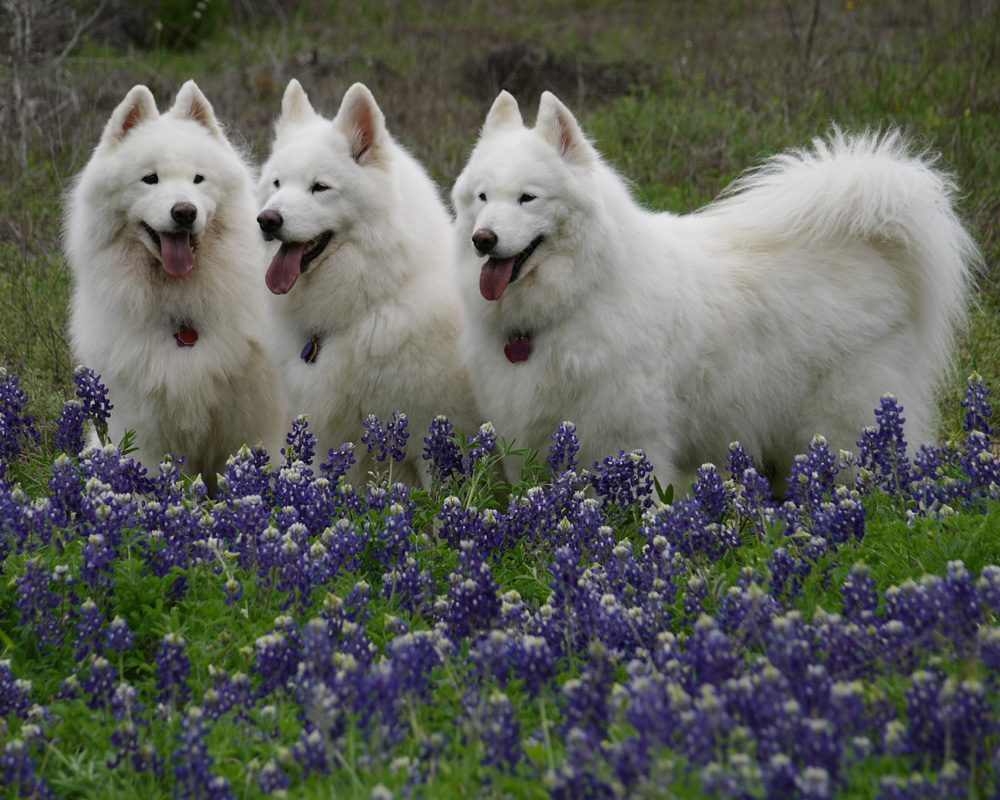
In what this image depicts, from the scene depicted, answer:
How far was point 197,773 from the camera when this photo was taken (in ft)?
6.19

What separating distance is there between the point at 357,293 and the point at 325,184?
1.64 ft

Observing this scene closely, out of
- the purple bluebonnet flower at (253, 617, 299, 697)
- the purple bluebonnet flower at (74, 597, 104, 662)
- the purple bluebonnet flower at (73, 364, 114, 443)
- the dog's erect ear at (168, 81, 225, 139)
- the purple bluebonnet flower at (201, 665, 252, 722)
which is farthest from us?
the dog's erect ear at (168, 81, 225, 139)

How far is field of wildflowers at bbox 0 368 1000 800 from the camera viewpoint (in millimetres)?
1743

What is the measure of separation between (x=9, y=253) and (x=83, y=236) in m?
3.13

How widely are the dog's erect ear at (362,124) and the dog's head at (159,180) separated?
68 cm

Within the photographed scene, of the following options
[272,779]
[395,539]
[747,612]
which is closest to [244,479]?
[395,539]

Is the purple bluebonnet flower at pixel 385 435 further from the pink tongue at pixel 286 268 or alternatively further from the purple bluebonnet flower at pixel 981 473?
the purple bluebonnet flower at pixel 981 473

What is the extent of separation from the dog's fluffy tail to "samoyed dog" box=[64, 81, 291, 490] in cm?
246

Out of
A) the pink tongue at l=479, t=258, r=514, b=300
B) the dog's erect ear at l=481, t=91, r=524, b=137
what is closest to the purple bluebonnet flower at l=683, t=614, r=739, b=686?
the pink tongue at l=479, t=258, r=514, b=300

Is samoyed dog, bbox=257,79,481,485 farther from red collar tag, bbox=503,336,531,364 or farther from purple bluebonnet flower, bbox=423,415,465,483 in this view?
purple bluebonnet flower, bbox=423,415,465,483

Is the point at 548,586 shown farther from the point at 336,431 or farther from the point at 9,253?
the point at 9,253

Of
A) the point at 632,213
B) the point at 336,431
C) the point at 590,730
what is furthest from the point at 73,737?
the point at 632,213

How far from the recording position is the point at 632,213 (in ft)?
13.4

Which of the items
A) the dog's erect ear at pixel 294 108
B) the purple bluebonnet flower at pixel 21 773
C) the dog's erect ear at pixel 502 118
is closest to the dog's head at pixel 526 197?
the dog's erect ear at pixel 502 118
